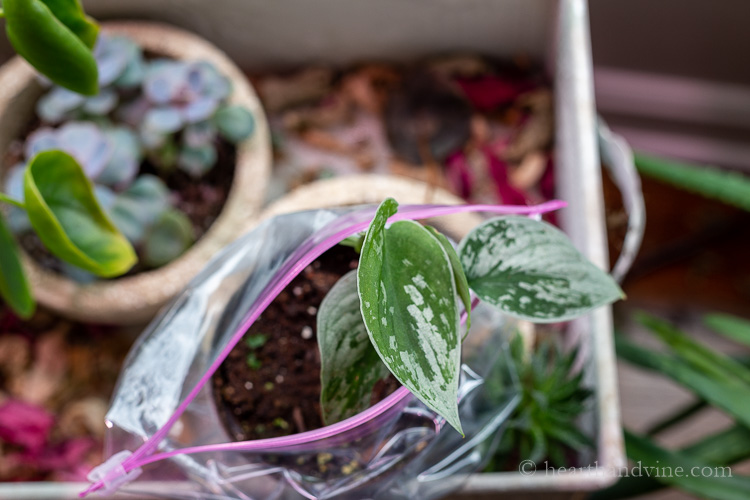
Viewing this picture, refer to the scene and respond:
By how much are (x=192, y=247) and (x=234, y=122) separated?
12 cm

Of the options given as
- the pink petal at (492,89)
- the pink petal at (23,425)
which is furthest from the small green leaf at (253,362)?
the pink petal at (492,89)

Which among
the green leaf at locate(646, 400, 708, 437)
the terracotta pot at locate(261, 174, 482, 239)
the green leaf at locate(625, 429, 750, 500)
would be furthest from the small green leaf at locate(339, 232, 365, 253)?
the green leaf at locate(646, 400, 708, 437)

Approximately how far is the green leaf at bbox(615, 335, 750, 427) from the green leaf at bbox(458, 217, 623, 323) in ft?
1.15

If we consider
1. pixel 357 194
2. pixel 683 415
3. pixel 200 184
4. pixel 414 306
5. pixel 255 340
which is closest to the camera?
pixel 414 306

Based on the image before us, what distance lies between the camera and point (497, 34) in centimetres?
74

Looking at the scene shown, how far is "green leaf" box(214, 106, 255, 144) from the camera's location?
641 mm

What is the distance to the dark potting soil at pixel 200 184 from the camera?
2.21ft

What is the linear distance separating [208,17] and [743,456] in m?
0.71

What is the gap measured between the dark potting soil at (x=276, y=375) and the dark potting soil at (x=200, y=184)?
245 millimetres

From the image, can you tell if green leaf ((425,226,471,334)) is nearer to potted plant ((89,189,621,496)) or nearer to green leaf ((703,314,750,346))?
potted plant ((89,189,621,496))

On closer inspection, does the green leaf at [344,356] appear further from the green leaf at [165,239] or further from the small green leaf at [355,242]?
the green leaf at [165,239]

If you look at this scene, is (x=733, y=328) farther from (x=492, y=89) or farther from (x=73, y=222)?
(x=73, y=222)

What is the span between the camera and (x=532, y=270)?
0.39 metres

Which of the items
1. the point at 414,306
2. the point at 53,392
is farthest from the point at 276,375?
the point at 53,392
